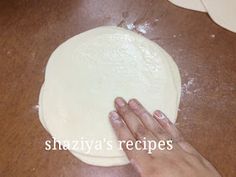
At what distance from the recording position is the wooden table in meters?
0.87

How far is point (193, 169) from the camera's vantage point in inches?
30.4

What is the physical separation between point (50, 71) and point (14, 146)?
22 centimetres

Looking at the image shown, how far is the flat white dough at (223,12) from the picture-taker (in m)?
1.07

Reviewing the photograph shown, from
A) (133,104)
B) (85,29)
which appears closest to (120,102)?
(133,104)

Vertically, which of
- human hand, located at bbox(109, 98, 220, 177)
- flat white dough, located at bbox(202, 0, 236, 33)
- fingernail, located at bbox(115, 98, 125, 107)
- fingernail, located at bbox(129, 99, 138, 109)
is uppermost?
flat white dough, located at bbox(202, 0, 236, 33)

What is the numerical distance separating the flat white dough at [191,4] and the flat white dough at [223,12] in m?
0.01

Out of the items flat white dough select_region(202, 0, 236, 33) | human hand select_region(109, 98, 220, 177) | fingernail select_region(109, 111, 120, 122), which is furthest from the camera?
flat white dough select_region(202, 0, 236, 33)

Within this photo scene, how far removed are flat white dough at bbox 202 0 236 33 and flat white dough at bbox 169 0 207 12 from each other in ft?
0.04

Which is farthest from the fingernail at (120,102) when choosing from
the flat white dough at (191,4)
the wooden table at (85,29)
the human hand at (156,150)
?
the flat white dough at (191,4)

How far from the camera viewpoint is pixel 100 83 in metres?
0.93

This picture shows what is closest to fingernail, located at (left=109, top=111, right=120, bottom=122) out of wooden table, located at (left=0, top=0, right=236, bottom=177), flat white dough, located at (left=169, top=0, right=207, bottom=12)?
wooden table, located at (left=0, top=0, right=236, bottom=177)

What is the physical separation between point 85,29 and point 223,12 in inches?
16.8

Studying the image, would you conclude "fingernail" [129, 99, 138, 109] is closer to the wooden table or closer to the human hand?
the human hand

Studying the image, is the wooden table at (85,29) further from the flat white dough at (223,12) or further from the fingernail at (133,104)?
the fingernail at (133,104)
